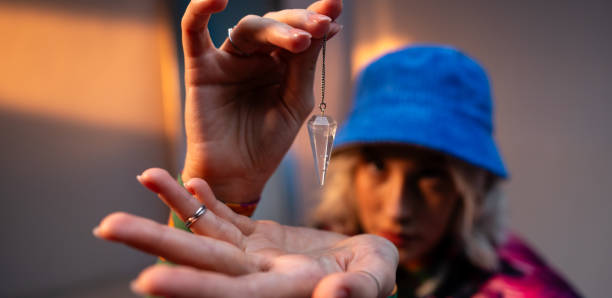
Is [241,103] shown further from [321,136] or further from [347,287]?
[347,287]

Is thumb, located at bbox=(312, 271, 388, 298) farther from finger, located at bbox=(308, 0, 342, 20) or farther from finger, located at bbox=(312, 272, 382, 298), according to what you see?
finger, located at bbox=(308, 0, 342, 20)

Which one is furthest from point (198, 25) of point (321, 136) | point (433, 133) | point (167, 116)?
point (167, 116)

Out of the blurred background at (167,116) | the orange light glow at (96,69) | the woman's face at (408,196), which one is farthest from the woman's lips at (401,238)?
the orange light glow at (96,69)

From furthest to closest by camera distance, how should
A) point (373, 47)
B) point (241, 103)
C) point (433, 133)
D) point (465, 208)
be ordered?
point (373, 47) < point (465, 208) < point (433, 133) < point (241, 103)

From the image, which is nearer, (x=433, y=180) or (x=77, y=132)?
(x=433, y=180)

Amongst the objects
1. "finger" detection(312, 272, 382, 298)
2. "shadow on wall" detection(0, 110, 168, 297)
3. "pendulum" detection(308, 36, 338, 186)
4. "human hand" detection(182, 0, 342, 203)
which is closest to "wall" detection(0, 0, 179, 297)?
"shadow on wall" detection(0, 110, 168, 297)

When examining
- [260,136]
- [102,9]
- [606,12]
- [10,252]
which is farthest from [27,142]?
[606,12]

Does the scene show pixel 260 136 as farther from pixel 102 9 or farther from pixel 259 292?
pixel 102 9
